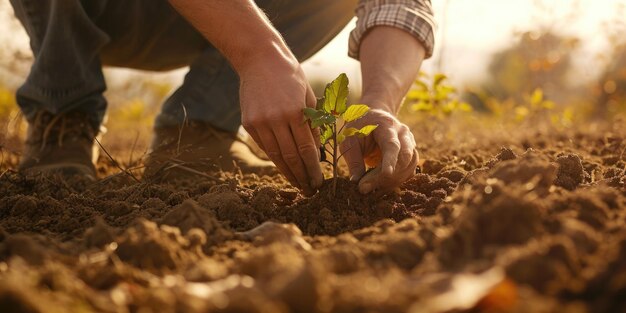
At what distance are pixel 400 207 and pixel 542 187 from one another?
1.60ft

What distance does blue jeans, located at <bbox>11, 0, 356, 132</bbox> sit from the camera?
102 inches

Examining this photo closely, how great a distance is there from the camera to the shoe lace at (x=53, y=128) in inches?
103

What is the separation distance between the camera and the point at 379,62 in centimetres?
228

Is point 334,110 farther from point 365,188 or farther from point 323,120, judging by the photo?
point 365,188

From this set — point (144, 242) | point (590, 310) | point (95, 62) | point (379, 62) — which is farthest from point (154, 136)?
point (590, 310)

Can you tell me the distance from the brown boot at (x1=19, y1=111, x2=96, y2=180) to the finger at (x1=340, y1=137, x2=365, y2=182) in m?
1.18

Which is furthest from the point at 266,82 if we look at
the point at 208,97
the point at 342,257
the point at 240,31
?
the point at 208,97

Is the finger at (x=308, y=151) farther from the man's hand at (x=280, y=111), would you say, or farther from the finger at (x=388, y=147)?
the finger at (x=388, y=147)

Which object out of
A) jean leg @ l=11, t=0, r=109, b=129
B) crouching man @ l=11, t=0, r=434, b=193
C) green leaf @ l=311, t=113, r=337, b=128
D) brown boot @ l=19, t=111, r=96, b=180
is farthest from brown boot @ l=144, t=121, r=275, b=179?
green leaf @ l=311, t=113, r=337, b=128

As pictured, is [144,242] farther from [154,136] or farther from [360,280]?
[154,136]

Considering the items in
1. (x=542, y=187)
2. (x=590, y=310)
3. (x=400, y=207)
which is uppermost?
(x=542, y=187)

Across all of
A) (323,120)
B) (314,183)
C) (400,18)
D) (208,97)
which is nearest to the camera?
(323,120)

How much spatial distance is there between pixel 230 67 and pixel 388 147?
1.39m

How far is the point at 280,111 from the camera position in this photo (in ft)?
5.42
